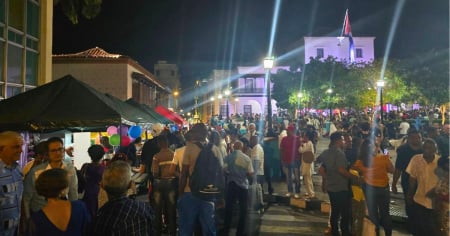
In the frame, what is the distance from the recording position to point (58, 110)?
5508mm

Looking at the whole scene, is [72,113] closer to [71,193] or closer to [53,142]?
[53,142]

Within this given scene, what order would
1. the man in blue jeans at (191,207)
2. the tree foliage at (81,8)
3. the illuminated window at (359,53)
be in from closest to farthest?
1. the man in blue jeans at (191,207)
2. the tree foliage at (81,8)
3. the illuminated window at (359,53)

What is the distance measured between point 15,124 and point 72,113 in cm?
78

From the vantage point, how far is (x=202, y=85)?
245ft

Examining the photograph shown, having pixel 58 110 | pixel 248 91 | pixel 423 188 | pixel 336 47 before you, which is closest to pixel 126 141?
pixel 58 110

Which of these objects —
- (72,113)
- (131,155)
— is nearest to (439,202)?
(72,113)

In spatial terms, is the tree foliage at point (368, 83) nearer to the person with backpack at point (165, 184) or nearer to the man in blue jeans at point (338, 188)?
the man in blue jeans at point (338, 188)

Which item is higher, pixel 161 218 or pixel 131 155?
pixel 131 155

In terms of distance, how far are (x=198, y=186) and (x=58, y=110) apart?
244 cm

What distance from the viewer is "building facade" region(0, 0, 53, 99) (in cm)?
987

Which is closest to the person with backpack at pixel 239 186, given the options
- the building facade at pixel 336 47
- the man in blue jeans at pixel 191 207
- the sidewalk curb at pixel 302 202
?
the man in blue jeans at pixel 191 207

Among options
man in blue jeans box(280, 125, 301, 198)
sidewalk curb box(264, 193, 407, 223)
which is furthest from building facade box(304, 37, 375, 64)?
sidewalk curb box(264, 193, 407, 223)

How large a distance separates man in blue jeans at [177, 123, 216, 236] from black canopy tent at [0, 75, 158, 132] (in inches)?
51.3

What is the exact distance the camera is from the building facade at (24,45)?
9867 millimetres
